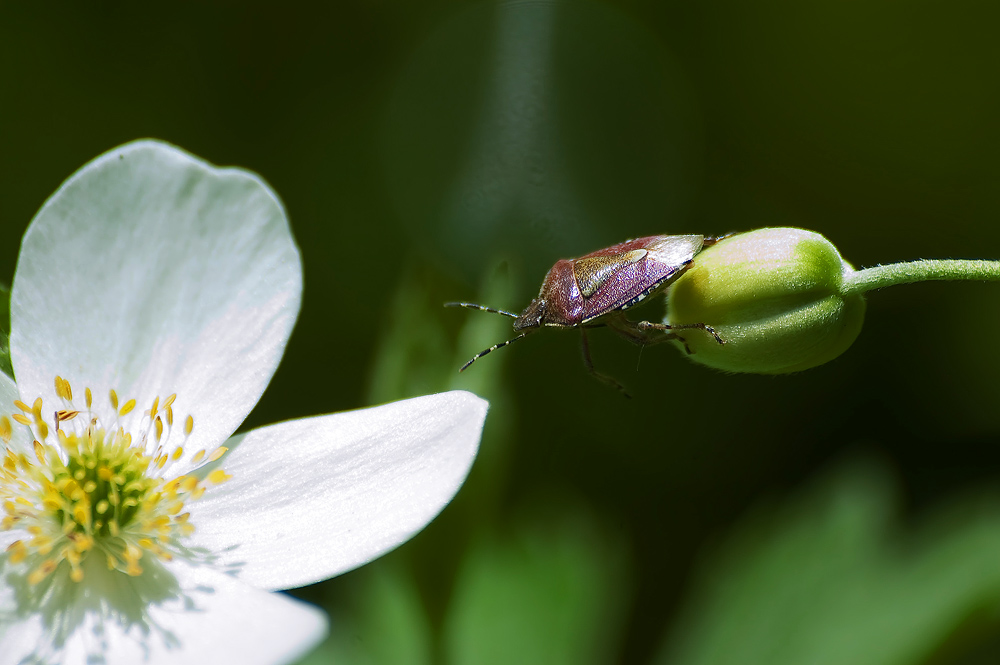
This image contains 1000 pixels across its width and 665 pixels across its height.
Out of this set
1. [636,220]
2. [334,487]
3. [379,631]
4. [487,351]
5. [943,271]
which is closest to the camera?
[943,271]

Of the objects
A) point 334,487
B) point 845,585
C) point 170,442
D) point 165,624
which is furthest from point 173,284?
point 845,585

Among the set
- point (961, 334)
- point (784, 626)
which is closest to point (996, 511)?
point (784, 626)

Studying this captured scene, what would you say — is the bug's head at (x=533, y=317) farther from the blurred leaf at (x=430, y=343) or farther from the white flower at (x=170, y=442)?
the white flower at (x=170, y=442)

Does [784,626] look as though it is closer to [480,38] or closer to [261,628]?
[261,628]

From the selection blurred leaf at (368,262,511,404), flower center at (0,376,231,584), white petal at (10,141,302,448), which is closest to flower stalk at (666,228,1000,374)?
blurred leaf at (368,262,511,404)

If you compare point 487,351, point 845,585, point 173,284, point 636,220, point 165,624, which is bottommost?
point 845,585

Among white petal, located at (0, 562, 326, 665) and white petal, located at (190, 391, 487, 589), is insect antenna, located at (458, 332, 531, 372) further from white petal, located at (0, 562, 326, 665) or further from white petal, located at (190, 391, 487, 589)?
white petal, located at (0, 562, 326, 665)

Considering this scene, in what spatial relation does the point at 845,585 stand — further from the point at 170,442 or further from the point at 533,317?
the point at 170,442
